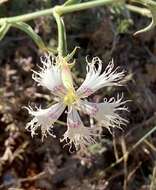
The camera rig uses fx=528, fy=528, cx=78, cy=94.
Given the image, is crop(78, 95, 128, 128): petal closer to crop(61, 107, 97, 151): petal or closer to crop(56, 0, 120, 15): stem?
crop(61, 107, 97, 151): petal

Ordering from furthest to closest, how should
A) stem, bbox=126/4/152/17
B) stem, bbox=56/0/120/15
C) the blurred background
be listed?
the blurred background → stem, bbox=126/4/152/17 → stem, bbox=56/0/120/15

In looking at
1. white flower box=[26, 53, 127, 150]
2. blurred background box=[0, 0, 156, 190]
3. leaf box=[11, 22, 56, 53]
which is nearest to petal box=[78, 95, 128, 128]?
white flower box=[26, 53, 127, 150]

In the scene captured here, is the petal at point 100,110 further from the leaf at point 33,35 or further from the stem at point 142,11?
the stem at point 142,11

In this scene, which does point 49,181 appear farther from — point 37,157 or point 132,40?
point 132,40

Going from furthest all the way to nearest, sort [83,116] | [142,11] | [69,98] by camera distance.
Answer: [83,116] < [142,11] < [69,98]

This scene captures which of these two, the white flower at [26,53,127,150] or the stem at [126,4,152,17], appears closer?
the white flower at [26,53,127,150]

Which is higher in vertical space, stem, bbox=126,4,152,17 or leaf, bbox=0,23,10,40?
Answer: leaf, bbox=0,23,10,40

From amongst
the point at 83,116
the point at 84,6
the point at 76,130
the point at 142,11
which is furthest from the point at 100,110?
the point at 83,116

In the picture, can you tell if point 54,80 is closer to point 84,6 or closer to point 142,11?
point 84,6

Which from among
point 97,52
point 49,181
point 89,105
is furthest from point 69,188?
point 89,105
